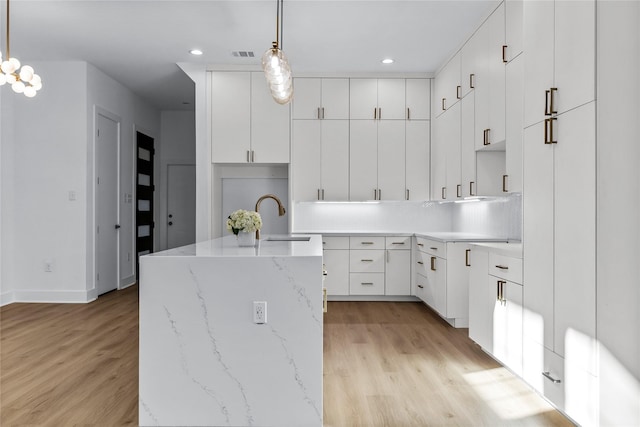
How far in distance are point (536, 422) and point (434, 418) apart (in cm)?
52

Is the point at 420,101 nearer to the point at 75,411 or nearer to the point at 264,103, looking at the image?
the point at 264,103

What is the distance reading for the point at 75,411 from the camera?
2.51m

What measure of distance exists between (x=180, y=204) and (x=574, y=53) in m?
6.75

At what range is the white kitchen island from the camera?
88.5 inches

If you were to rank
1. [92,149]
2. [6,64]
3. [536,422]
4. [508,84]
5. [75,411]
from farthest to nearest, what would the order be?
1. [92,149]
2. [508,84]
3. [6,64]
4. [75,411]
5. [536,422]

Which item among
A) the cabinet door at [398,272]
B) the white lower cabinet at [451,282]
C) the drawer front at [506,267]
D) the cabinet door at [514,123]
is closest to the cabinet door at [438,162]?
the cabinet door at [398,272]

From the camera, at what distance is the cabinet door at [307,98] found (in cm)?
570

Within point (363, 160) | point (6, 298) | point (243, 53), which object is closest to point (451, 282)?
point (363, 160)

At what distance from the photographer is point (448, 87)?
518 cm

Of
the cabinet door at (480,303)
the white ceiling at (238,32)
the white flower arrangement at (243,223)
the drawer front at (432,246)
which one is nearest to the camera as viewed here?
the white flower arrangement at (243,223)

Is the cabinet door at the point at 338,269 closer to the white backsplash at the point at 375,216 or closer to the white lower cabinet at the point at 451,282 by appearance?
the white backsplash at the point at 375,216

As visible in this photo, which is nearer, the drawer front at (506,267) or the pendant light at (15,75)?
the drawer front at (506,267)

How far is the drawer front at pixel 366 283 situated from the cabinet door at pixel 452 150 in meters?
1.29

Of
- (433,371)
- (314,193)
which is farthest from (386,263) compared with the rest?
(433,371)
